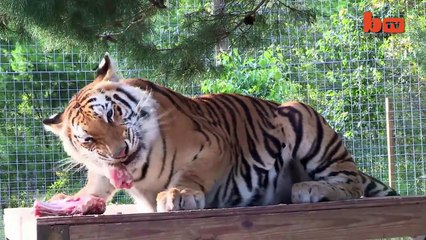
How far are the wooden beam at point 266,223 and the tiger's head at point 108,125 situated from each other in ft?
1.12

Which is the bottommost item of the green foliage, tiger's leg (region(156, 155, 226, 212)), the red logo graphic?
tiger's leg (region(156, 155, 226, 212))

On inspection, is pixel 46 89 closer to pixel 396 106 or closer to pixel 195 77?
pixel 195 77

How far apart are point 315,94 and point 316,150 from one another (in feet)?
10.7

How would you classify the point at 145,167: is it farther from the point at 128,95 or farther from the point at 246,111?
the point at 246,111

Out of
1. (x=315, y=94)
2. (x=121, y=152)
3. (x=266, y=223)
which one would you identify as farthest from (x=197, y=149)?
(x=315, y=94)

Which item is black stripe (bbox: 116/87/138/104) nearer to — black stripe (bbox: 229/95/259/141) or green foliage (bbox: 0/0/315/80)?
black stripe (bbox: 229/95/259/141)

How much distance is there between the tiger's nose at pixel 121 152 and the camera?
2.18 meters

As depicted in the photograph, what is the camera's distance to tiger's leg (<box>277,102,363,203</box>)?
2604 millimetres

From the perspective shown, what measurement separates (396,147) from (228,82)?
1.33 metres

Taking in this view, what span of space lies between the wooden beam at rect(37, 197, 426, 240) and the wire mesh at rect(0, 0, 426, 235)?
10.3 feet

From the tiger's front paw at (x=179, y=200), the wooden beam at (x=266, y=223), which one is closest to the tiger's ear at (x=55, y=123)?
the tiger's front paw at (x=179, y=200)

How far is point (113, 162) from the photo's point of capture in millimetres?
2230

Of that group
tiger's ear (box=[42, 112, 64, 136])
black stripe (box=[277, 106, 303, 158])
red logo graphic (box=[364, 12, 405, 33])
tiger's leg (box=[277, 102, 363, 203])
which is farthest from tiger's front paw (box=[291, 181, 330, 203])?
red logo graphic (box=[364, 12, 405, 33])

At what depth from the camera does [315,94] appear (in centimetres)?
584
